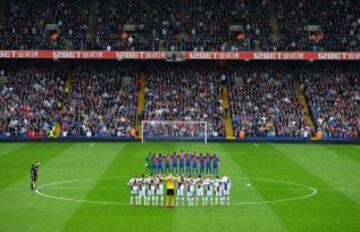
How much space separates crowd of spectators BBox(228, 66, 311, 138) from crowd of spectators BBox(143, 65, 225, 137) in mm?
1414

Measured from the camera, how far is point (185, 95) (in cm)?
5828

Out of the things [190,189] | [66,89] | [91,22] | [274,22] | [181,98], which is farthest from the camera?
[274,22]

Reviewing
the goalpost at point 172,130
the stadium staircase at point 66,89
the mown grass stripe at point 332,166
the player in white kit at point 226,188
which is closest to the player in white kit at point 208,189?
the player in white kit at point 226,188

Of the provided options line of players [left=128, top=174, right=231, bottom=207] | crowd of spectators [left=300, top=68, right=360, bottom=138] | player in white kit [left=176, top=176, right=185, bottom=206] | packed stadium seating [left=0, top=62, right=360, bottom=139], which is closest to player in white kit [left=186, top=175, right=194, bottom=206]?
line of players [left=128, top=174, right=231, bottom=207]

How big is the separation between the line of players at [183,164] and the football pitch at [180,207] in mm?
975

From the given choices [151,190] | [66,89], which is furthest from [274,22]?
[151,190]

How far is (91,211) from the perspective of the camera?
2608 cm

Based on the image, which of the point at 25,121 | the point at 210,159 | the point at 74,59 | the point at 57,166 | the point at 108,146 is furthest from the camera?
the point at 74,59

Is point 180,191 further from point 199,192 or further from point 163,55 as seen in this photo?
point 163,55

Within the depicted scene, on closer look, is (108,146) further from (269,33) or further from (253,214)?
(253,214)

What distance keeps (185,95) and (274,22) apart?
1166 centimetres

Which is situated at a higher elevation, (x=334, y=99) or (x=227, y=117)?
(x=334, y=99)

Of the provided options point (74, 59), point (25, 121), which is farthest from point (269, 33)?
point (25, 121)

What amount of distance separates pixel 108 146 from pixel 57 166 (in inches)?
432
